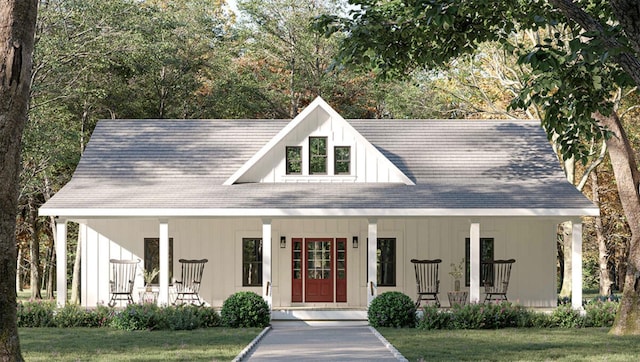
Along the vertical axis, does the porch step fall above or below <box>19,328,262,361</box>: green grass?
below

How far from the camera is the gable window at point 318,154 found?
2292 cm

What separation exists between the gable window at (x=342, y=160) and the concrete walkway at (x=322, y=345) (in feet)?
15.1

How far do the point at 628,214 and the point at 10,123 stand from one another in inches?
462

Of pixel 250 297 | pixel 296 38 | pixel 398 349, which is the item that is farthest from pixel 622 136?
pixel 296 38

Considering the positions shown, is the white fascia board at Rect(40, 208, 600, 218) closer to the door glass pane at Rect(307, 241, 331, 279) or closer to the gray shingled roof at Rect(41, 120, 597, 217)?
A: the gray shingled roof at Rect(41, 120, 597, 217)

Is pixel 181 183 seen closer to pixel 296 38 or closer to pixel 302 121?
pixel 302 121

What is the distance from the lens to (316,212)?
20.1 meters

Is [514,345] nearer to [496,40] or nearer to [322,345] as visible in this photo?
[322,345]

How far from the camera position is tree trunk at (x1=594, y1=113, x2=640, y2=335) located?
645 inches

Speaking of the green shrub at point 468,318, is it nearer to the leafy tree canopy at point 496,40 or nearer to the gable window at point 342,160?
the gable window at point 342,160

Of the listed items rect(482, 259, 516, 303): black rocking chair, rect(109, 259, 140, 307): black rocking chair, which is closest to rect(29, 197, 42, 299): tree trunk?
rect(109, 259, 140, 307): black rocking chair

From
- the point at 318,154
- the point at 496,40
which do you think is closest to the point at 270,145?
the point at 318,154

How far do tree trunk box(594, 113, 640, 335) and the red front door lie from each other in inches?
325

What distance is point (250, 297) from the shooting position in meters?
19.1
